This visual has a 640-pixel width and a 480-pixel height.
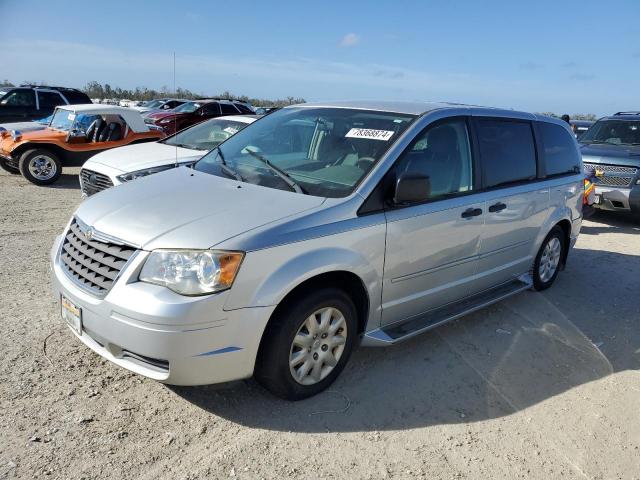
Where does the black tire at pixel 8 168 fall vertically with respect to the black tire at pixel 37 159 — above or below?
below

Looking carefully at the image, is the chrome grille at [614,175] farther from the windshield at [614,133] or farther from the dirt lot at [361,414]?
the dirt lot at [361,414]

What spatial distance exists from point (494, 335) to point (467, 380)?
89 centimetres

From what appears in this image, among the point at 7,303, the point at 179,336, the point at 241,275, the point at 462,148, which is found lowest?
the point at 7,303

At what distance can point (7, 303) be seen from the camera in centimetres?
445

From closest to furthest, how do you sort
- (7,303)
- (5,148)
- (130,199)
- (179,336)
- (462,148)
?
(179,336)
(130,199)
(462,148)
(7,303)
(5,148)

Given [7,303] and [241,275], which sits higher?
[241,275]

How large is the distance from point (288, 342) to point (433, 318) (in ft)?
4.51

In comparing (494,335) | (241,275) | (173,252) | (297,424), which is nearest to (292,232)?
(241,275)

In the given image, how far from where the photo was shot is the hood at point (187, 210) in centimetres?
291

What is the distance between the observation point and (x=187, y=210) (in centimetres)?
319

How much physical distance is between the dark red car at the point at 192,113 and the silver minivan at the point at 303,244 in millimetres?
16070

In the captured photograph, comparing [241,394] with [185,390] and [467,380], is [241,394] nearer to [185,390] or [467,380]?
[185,390]

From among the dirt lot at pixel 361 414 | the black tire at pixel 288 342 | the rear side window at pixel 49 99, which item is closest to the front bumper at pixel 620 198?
the dirt lot at pixel 361 414

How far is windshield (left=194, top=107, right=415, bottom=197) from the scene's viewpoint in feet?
11.8
